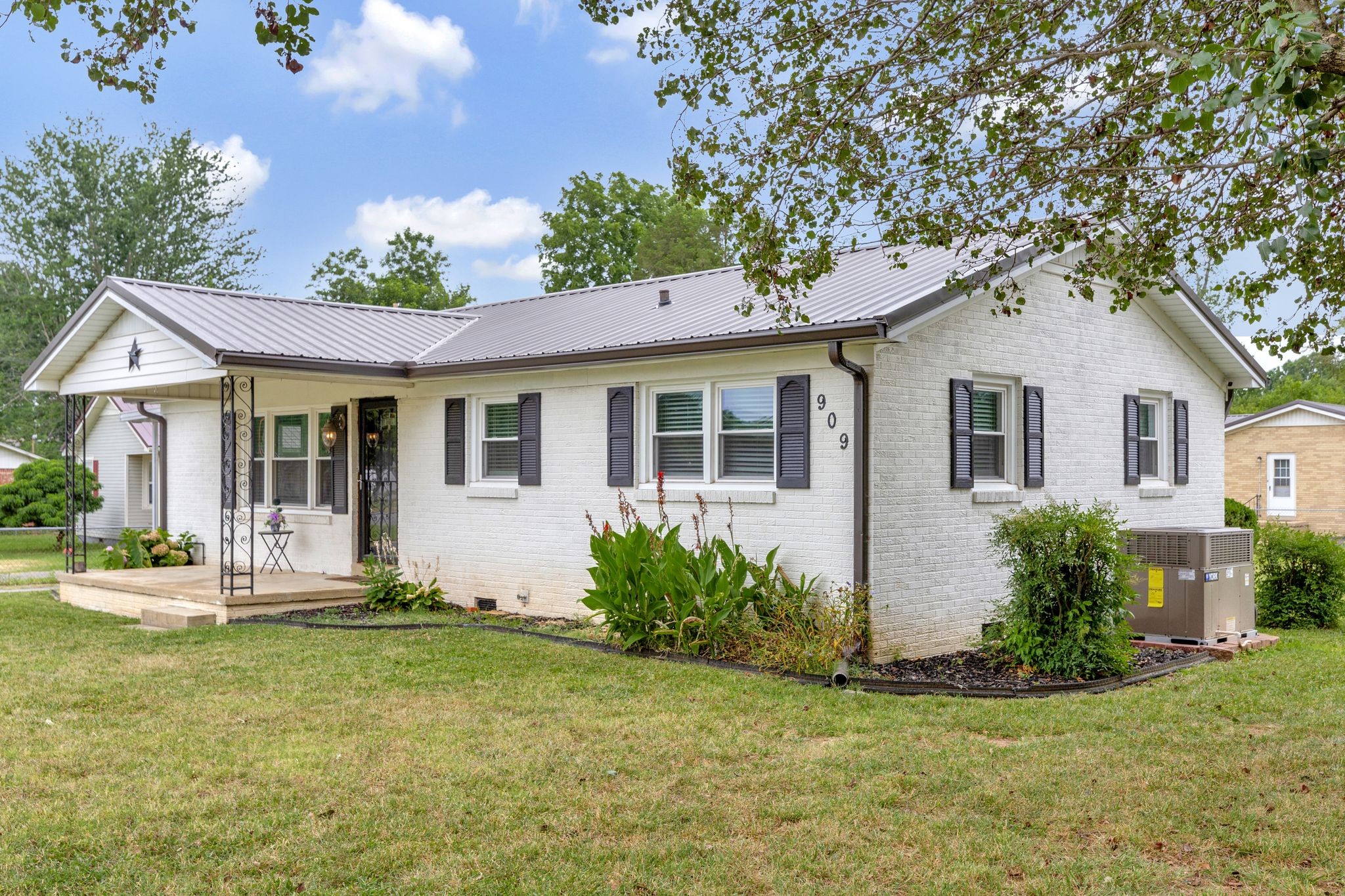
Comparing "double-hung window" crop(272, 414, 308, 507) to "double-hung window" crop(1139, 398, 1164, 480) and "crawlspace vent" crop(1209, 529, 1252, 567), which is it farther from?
"crawlspace vent" crop(1209, 529, 1252, 567)

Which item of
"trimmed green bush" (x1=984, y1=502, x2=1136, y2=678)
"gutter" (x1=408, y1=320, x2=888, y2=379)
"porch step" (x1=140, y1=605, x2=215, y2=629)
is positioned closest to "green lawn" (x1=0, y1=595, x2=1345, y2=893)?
"trimmed green bush" (x1=984, y1=502, x2=1136, y2=678)

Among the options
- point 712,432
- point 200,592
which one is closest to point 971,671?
point 712,432

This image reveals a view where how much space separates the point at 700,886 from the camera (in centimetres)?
469

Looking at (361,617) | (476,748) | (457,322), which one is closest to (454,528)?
(361,617)

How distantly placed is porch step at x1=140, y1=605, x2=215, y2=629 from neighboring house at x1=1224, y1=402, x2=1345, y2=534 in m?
29.1

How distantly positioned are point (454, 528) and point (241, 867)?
29.8 feet

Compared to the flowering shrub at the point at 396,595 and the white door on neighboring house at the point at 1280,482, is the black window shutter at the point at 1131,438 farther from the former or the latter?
the white door on neighboring house at the point at 1280,482

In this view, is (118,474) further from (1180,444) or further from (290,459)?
(1180,444)

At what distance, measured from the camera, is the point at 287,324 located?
1448 centimetres

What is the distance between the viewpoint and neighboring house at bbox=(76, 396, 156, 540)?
2769 cm

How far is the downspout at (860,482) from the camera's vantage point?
32.0 ft

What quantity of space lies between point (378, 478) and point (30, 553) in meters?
14.9

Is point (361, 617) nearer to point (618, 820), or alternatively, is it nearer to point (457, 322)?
point (457, 322)

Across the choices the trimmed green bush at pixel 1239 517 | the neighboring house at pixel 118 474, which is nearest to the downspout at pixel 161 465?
the neighboring house at pixel 118 474
